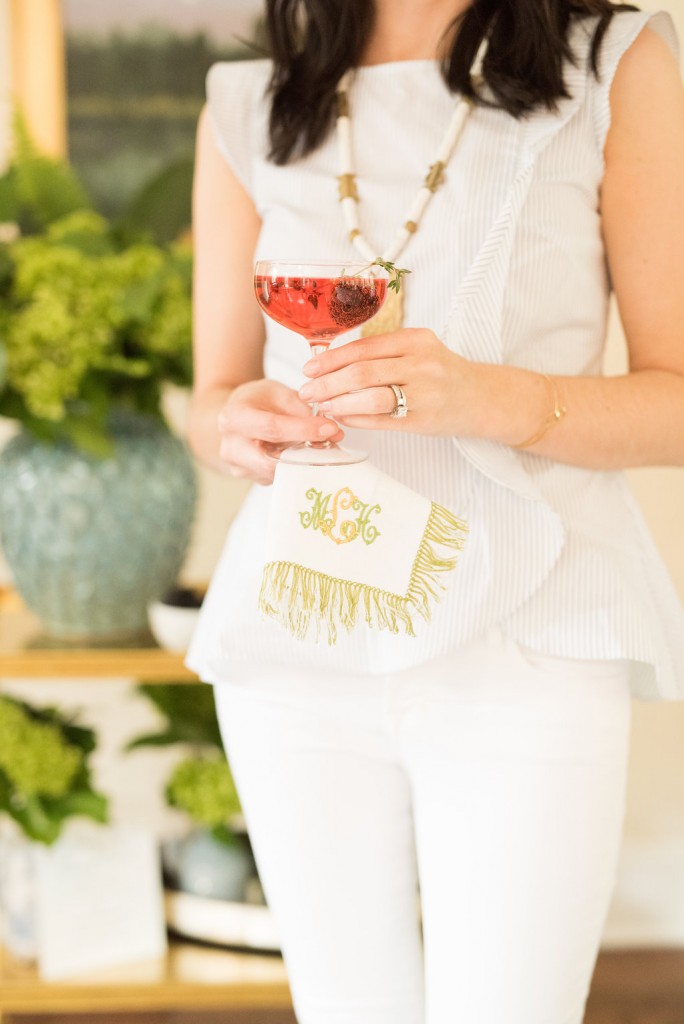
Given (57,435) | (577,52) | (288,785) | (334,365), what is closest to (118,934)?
(57,435)

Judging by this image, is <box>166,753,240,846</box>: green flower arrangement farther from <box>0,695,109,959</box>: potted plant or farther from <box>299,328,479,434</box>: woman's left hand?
<box>299,328,479,434</box>: woman's left hand

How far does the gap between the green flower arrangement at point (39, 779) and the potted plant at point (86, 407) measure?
0.21 m

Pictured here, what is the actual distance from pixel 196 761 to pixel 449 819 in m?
1.08

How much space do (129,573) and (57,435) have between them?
248 millimetres

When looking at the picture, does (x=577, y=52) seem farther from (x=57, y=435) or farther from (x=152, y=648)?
(x=152, y=648)

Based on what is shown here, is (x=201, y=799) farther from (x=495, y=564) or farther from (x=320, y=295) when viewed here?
(x=320, y=295)

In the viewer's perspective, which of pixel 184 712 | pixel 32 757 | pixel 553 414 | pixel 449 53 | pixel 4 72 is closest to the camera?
pixel 553 414

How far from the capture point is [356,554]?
0.95m

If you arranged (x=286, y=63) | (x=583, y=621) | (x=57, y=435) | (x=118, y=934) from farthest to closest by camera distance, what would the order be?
(x=118, y=934)
(x=57, y=435)
(x=286, y=63)
(x=583, y=621)

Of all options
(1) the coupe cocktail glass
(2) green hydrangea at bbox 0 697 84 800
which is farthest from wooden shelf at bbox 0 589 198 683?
(1) the coupe cocktail glass

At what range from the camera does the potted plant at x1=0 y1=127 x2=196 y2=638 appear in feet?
5.47

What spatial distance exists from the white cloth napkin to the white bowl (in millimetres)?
800

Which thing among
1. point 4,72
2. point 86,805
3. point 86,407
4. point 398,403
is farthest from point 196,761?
point 4,72

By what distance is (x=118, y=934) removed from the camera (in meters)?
1.97
